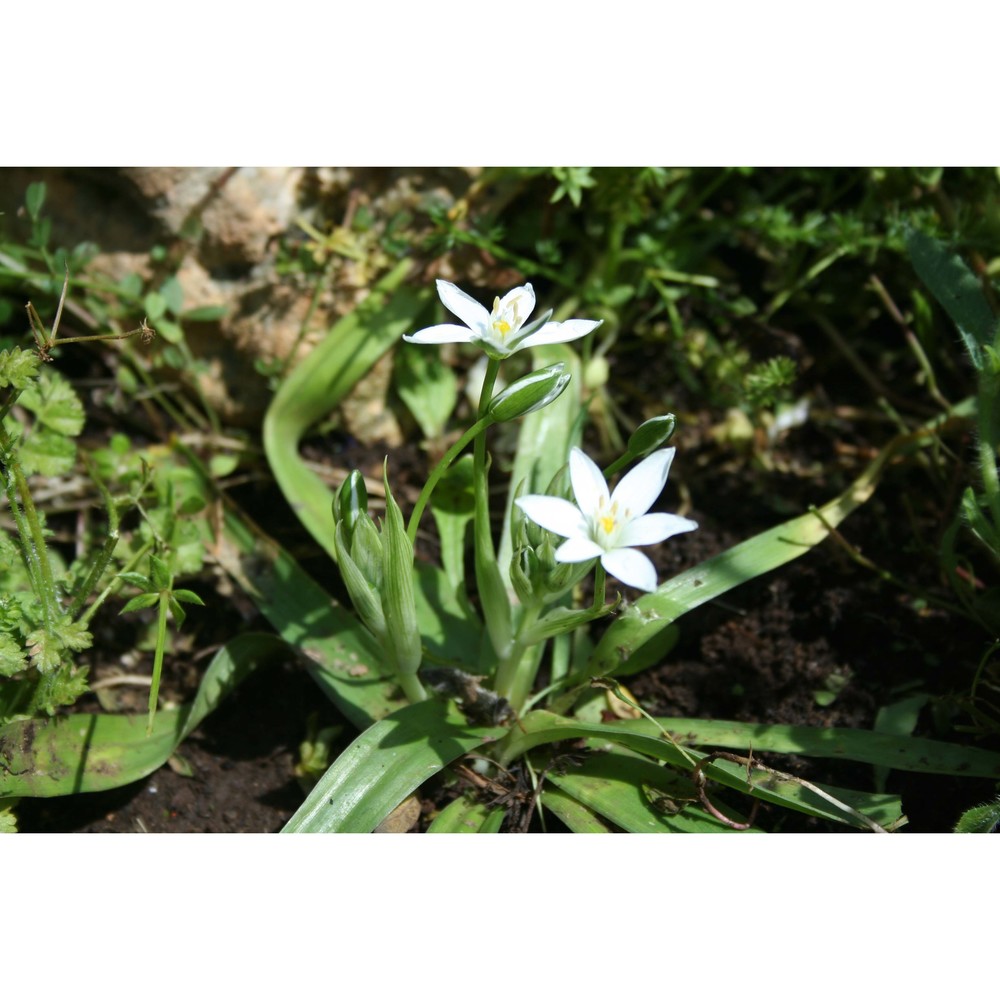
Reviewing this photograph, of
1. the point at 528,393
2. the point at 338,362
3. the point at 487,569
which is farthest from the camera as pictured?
the point at 338,362

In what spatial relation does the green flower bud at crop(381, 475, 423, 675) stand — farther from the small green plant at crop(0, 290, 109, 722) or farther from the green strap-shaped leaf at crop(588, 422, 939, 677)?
the small green plant at crop(0, 290, 109, 722)

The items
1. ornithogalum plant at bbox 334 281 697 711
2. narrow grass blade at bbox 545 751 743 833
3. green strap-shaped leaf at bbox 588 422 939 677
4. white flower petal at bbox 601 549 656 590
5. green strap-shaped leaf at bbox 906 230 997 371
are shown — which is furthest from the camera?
green strap-shaped leaf at bbox 906 230 997 371

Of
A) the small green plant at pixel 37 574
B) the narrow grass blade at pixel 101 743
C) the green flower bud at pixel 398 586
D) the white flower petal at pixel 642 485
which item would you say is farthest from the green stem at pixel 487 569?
the small green plant at pixel 37 574

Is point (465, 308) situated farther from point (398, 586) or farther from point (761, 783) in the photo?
point (761, 783)

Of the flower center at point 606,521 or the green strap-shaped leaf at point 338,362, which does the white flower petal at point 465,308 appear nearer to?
the flower center at point 606,521

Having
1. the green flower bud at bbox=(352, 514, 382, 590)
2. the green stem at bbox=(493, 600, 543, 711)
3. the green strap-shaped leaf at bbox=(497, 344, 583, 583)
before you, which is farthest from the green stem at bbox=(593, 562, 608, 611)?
the green strap-shaped leaf at bbox=(497, 344, 583, 583)

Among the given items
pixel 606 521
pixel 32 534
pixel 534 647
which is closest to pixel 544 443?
pixel 534 647

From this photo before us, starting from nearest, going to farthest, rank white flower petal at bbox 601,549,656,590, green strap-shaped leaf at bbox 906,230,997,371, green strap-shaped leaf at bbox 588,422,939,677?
1. white flower petal at bbox 601,549,656,590
2. green strap-shaped leaf at bbox 588,422,939,677
3. green strap-shaped leaf at bbox 906,230,997,371
